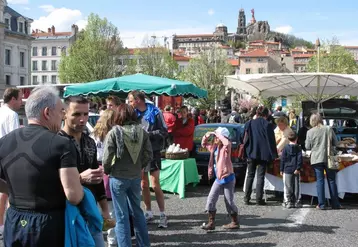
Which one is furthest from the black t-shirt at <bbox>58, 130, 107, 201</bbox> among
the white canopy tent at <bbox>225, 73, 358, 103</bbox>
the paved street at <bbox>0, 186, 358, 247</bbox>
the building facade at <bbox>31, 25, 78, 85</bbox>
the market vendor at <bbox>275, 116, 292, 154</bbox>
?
the building facade at <bbox>31, 25, 78, 85</bbox>

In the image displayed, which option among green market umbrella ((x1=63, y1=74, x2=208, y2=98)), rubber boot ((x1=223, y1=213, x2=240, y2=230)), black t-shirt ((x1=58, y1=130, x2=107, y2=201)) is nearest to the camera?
black t-shirt ((x1=58, y1=130, x2=107, y2=201))

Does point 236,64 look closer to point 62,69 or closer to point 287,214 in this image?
point 62,69

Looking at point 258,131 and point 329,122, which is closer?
point 258,131

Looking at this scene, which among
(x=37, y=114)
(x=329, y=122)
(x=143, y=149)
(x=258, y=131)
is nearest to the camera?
(x=37, y=114)

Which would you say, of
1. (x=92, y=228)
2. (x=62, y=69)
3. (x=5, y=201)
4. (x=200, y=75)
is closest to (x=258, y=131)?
(x=5, y=201)

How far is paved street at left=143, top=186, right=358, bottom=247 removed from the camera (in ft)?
21.6

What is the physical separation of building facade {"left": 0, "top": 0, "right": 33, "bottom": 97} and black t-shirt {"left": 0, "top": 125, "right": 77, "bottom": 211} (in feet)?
204

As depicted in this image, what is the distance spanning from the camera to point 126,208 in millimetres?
5504

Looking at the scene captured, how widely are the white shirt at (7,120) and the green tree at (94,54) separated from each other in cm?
4681

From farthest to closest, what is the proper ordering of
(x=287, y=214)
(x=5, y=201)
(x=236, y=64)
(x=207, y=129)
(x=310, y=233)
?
(x=236, y=64)
(x=207, y=129)
(x=287, y=214)
(x=310, y=233)
(x=5, y=201)

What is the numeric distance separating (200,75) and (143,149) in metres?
58.2

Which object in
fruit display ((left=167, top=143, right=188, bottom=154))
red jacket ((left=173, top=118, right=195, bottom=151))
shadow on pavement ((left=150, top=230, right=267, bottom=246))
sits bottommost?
shadow on pavement ((left=150, top=230, right=267, bottom=246))

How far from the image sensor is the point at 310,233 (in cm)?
710

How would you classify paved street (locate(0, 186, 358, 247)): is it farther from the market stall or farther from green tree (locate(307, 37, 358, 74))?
green tree (locate(307, 37, 358, 74))
